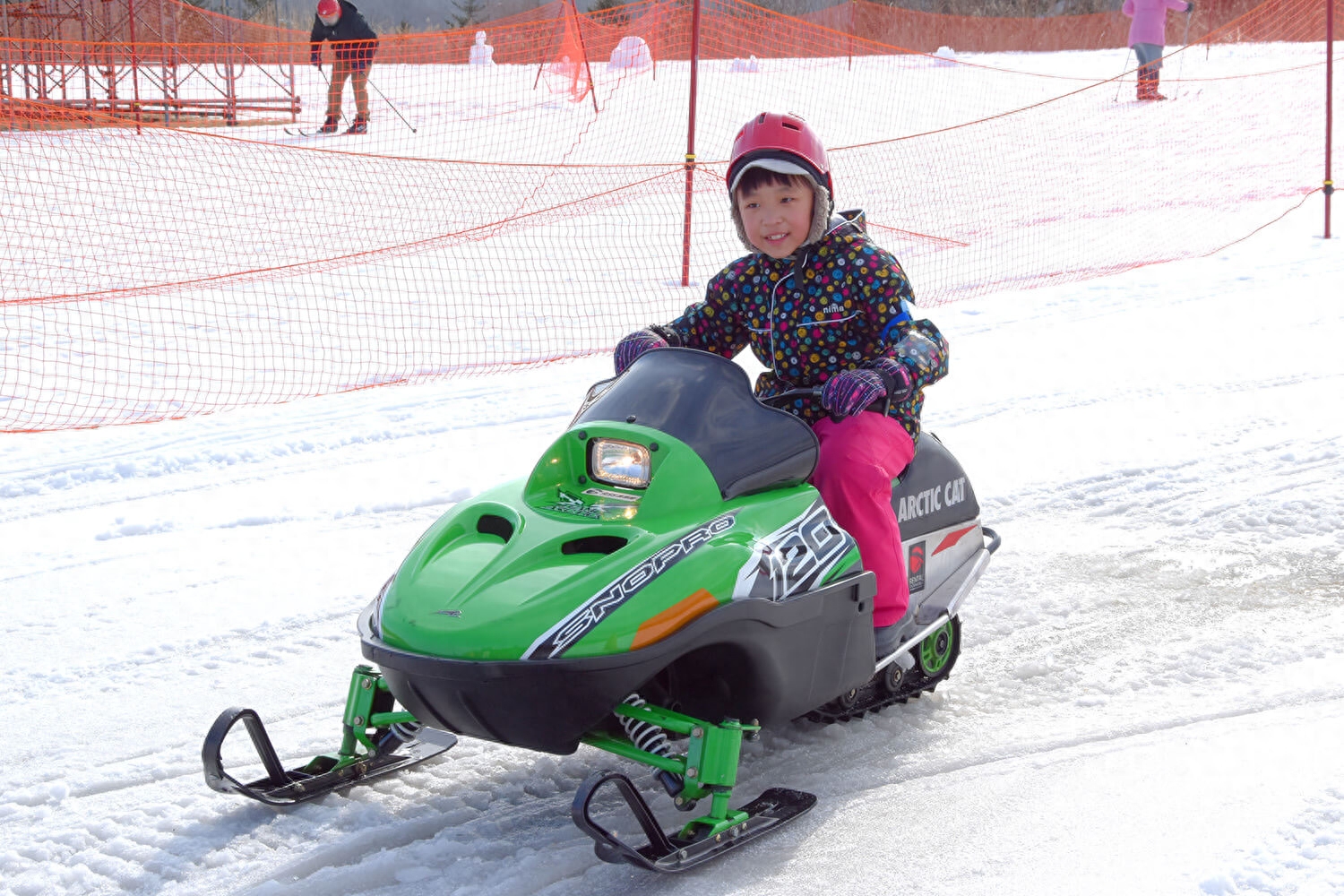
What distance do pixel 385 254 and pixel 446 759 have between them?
24.2 ft

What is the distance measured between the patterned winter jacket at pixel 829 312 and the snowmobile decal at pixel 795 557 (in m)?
0.48

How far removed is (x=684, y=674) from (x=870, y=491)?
0.61 m

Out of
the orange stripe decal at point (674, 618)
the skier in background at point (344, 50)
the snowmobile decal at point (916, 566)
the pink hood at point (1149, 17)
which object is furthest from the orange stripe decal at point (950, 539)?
the pink hood at point (1149, 17)

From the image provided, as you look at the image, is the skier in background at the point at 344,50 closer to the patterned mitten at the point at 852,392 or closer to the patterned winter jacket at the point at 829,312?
the patterned winter jacket at the point at 829,312

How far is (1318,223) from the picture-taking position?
37.8 ft

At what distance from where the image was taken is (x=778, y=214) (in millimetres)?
3438

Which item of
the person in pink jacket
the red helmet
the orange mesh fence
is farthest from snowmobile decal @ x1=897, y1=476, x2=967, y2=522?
the person in pink jacket

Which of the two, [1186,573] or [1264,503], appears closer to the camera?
[1186,573]

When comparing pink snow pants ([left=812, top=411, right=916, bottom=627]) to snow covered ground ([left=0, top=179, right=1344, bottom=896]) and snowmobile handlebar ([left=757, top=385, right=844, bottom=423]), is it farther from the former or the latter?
snow covered ground ([left=0, top=179, right=1344, bottom=896])

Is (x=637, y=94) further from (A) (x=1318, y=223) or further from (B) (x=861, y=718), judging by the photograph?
(B) (x=861, y=718)

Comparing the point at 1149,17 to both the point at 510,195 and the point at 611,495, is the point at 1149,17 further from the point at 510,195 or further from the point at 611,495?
the point at 611,495

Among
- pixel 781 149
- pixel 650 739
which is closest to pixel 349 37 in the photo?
pixel 781 149

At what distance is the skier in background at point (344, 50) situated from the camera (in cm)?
1495

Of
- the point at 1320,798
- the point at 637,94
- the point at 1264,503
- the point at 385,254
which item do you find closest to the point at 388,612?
the point at 1320,798
